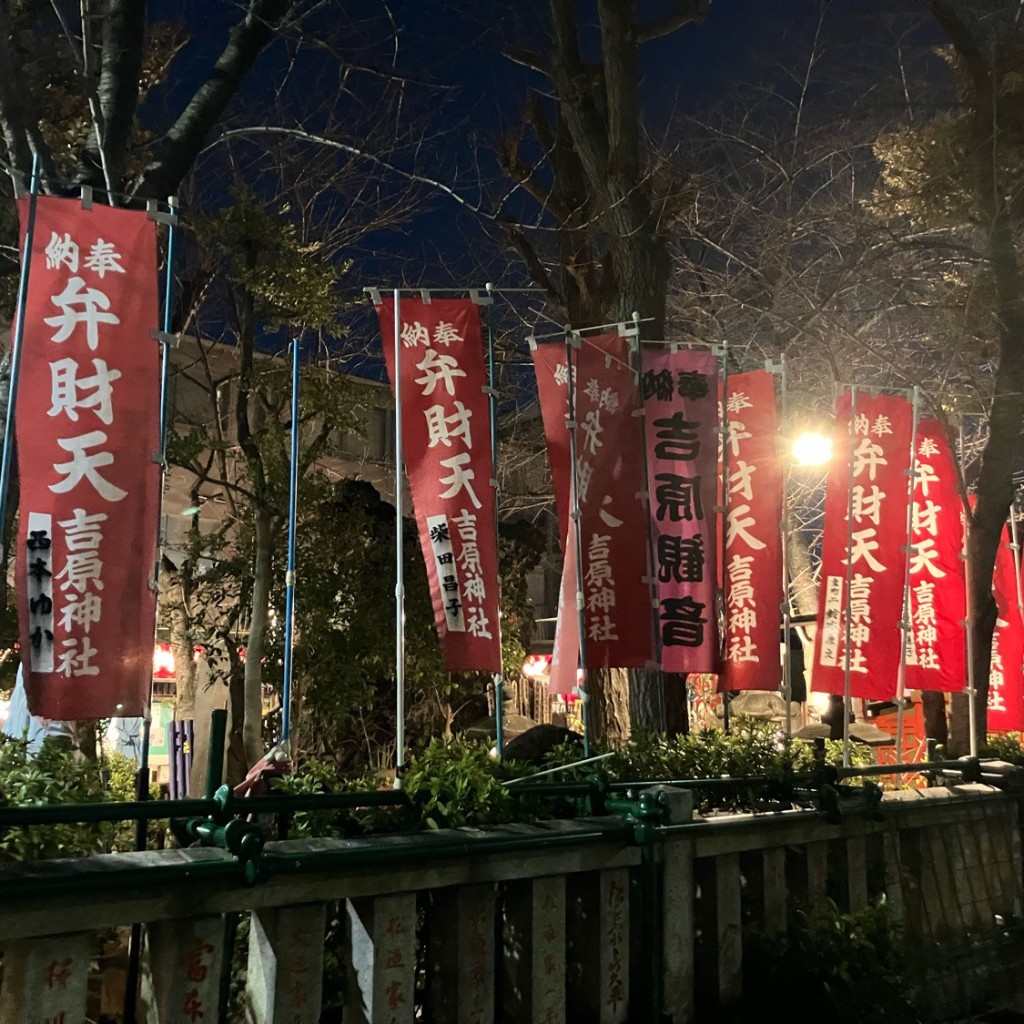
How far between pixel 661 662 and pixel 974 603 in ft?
19.8

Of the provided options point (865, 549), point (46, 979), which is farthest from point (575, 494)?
point (46, 979)

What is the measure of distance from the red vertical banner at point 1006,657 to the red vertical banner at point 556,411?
8526 mm

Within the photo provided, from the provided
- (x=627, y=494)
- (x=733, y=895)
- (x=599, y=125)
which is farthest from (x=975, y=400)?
(x=733, y=895)

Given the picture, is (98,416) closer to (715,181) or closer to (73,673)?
(73,673)

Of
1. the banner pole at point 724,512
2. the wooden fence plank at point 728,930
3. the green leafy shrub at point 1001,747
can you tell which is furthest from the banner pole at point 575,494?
the green leafy shrub at point 1001,747

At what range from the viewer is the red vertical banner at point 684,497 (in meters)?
8.16

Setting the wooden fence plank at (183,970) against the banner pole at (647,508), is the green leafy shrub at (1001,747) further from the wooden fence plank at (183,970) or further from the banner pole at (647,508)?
the wooden fence plank at (183,970)

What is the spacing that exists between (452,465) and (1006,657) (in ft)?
35.6

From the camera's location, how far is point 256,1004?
4.42 m

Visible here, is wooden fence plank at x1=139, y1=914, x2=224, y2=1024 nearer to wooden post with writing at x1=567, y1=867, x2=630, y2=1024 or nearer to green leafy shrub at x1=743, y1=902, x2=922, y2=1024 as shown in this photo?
wooden post with writing at x1=567, y1=867, x2=630, y2=1024

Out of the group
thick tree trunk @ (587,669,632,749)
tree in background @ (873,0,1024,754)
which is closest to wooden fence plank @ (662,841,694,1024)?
thick tree trunk @ (587,669,632,749)

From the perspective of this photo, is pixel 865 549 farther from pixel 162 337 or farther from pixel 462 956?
pixel 162 337

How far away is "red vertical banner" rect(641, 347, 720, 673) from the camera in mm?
8156

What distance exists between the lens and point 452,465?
742cm
